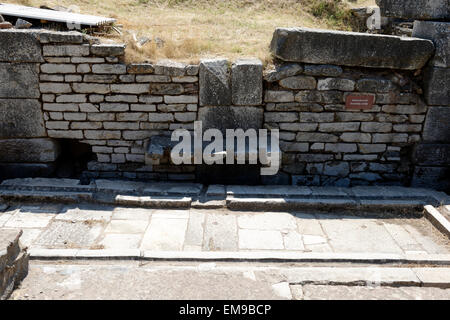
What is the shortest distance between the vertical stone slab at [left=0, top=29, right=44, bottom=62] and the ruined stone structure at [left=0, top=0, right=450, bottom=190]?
14mm

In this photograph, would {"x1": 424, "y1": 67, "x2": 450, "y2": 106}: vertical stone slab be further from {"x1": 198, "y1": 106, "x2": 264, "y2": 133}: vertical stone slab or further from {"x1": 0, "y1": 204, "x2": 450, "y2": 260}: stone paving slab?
{"x1": 198, "y1": 106, "x2": 264, "y2": 133}: vertical stone slab

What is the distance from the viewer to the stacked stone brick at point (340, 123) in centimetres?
603

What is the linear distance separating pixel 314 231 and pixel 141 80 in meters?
3.25

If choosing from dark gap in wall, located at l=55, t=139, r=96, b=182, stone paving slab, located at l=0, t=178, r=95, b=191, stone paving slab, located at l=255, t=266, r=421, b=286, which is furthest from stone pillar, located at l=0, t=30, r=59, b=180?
stone paving slab, located at l=255, t=266, r=421, b=286

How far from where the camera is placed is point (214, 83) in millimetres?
5926

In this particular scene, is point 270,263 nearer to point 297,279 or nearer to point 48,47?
point 297,279

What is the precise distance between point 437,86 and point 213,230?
3972 millimetres

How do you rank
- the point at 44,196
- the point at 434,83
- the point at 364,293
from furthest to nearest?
the point at 434,83
the point at 44,196
the point at 364,293

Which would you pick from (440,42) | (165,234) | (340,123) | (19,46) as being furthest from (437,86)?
(19,46)

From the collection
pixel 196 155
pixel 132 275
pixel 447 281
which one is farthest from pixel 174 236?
pixel 447 281

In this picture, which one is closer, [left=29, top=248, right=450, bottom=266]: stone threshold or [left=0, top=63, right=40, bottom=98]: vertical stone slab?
[left=29, top=248, right=450, bottom=266]: stone threshold

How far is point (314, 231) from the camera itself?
17.2ft

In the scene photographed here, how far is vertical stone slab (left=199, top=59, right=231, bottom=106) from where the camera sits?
5867 millimetres

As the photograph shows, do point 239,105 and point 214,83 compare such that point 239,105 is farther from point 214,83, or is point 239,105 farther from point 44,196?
point 44,196
